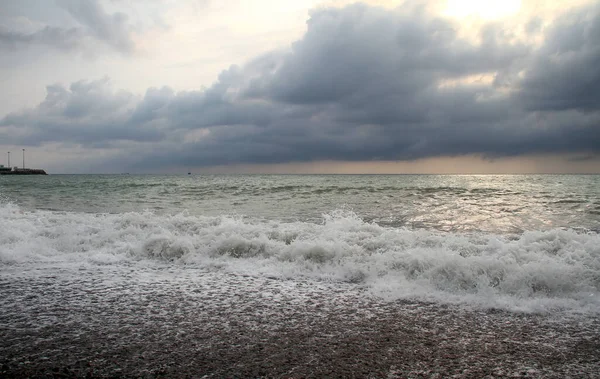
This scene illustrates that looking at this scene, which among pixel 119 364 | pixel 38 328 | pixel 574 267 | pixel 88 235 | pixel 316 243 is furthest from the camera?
pixel 88 235

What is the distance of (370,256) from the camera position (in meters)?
7.64

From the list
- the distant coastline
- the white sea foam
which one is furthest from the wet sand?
the distant coastline

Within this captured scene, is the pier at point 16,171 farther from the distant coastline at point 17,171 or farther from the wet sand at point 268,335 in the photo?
the wet sand at point 268,335

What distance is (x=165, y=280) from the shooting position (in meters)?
6.51

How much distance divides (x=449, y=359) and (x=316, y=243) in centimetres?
452

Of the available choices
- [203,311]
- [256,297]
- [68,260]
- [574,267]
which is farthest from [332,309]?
[68,260]

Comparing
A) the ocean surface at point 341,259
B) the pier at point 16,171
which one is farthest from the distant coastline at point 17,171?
the ocean surface at point 341,259

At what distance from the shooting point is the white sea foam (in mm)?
5957

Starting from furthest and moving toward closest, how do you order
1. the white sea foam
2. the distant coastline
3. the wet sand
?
the distant coastline < the white sea foam < the wet sand

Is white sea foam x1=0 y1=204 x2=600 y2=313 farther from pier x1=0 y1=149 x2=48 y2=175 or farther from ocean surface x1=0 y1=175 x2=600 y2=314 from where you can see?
pier x1=0 y1=149 x2=48 y2=175

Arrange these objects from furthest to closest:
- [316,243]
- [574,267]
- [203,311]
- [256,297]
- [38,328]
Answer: [316,243] < [574,267] < [256,297] < [203,311] < [38,328]

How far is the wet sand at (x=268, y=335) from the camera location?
3.43m

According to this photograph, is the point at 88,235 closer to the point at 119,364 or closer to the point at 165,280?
the point at 165,280

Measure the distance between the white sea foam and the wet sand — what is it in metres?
0.76
